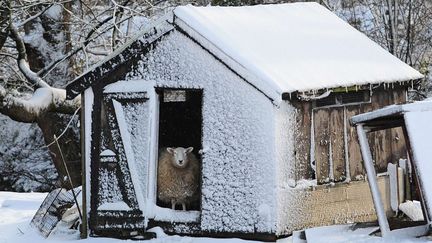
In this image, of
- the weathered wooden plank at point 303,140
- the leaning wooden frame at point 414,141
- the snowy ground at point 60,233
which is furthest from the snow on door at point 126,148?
the leaning wooden frame at point 414,141

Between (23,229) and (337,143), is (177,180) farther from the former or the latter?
(23,229)

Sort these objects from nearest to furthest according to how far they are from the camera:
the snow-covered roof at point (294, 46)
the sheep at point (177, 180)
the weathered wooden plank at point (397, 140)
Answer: the snow-covered roof at point (294, 46)
the sheep at point (177, 180)
the weathered wooden plank at point (397, 140)

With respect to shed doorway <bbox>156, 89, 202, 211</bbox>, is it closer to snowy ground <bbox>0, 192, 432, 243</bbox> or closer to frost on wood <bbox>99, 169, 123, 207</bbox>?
frost on wood <bbox>99, 169, 123, 207</bbox>

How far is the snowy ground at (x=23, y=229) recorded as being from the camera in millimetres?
10195

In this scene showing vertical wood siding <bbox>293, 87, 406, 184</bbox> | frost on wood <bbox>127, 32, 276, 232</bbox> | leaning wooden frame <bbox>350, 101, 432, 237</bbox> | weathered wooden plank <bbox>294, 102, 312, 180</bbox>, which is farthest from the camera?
vertical wood siding <bbox>293, 87, 406, 184</bbox>

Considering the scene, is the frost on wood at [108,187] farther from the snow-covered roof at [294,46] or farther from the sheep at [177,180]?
the snow-covered roof at [294,46]

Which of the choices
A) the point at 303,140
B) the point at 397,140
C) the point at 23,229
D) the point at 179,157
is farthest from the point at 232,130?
the point at 23,229

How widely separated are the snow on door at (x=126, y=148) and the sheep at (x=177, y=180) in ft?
1.60

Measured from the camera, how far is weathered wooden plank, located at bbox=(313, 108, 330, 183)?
1045 cm

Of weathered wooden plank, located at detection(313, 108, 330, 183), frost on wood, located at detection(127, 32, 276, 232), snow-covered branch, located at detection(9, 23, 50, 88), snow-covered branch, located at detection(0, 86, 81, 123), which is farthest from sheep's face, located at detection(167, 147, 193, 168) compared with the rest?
snow-covered branch, located at detection(9, 23, 50, 88)

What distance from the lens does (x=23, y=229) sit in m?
11.7

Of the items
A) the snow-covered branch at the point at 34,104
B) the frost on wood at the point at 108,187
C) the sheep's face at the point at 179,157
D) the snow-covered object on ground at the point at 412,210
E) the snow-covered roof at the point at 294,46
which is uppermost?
the snow-covered roof at the point at 294,46

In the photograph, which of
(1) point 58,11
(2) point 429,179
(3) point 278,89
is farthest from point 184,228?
(1) point 58,11

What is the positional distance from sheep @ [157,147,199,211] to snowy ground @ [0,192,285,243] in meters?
0.83
